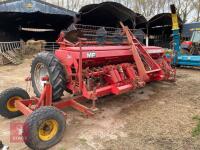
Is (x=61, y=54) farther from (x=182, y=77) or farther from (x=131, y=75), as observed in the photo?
(x=182, y=77)

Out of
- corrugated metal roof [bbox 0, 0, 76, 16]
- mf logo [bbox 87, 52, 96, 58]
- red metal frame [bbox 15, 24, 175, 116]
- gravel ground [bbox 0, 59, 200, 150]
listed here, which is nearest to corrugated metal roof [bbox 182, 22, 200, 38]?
corrugated metal roof [bbox 0, 0, 76, 16]

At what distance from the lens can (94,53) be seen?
4.32m

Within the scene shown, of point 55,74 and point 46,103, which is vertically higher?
point 55,74

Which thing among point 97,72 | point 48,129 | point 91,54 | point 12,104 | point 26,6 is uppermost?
point 26,6

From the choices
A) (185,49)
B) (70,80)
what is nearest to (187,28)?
(185,49)

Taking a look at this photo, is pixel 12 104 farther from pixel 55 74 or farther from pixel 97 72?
pixel 97 72

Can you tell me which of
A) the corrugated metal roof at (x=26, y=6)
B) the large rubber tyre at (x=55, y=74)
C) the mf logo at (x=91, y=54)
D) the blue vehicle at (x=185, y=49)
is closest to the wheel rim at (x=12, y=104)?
the large rubber tyre at (x=55, y=74)

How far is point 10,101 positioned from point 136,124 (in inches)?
90.0

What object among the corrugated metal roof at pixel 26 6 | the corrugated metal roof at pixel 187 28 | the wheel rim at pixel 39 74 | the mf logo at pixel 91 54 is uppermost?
the corrugated metal roof at pixel 26 6

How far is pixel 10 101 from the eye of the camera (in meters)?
4.27

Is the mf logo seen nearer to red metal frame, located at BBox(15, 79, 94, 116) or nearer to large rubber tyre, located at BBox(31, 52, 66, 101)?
large rubber tyre, located at BBox(31, 52, 66, 101)

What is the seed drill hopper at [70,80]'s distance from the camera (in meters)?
3.27

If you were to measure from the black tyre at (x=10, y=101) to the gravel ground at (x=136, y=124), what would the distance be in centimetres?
12

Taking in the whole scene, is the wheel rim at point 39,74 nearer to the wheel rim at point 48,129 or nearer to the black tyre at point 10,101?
the black tyre at point 10,101
